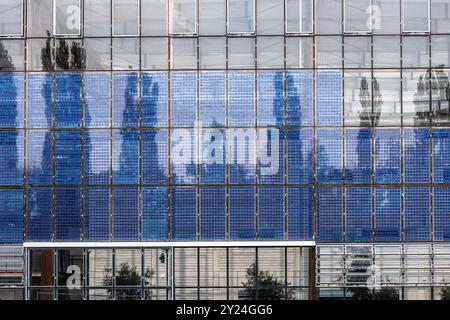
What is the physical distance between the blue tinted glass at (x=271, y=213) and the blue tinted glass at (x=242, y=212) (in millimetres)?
341

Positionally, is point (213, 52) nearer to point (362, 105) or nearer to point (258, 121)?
point (258, 121)

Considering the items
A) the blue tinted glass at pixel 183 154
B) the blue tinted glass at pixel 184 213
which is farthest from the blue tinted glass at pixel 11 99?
the blue tinted glass at pixel 184 213

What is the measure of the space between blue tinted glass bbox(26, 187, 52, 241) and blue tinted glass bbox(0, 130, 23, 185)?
881 millimetres

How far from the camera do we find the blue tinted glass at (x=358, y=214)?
35.0m

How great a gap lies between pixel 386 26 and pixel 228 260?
12021 millimetres

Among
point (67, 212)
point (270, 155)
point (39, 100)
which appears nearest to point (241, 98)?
point (270, 155)

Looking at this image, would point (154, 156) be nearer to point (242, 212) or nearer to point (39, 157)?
point (242, 212)

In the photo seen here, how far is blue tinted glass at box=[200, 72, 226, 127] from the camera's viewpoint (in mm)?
35344

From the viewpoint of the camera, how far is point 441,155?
35.0m

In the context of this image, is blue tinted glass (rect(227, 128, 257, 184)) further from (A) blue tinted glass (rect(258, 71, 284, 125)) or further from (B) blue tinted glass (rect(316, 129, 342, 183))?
(B) blue tinted glass (rect(316, 129, 342, 183))

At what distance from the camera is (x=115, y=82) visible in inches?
1401

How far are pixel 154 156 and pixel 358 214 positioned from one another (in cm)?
901

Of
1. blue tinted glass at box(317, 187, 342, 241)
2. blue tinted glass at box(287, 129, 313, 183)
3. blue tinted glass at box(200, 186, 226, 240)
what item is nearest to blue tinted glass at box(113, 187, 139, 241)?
Result: blue tinted glass at box(200, 186, 226, 240)
